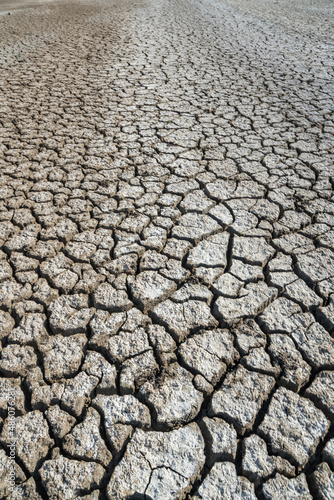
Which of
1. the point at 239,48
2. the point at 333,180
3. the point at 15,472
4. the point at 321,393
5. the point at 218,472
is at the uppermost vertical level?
the point at 239,48

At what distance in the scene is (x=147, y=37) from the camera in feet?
20.6

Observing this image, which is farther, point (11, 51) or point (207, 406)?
point (11, 51)

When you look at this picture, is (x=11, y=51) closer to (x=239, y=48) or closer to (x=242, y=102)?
(x=239, y=48)

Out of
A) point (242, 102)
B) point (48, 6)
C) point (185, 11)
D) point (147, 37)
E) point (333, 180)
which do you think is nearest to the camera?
point (333, 180)

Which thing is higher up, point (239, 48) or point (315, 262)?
point (239, 48)

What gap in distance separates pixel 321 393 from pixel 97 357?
893mm

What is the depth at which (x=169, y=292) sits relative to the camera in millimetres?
1779

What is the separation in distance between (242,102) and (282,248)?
2265 millimetres

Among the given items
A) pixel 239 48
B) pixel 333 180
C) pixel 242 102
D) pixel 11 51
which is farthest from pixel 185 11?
pixel 333 180

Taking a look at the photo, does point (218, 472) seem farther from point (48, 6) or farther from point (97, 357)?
point (48, 6)

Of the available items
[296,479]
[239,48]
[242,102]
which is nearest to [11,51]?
[239,48]

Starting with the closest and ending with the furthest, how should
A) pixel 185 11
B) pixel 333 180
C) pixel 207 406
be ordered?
pixel 207 406
pixel 333 180
pixel 185 11

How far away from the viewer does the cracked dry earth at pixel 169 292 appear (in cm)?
120

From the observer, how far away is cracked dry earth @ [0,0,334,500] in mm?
1201
